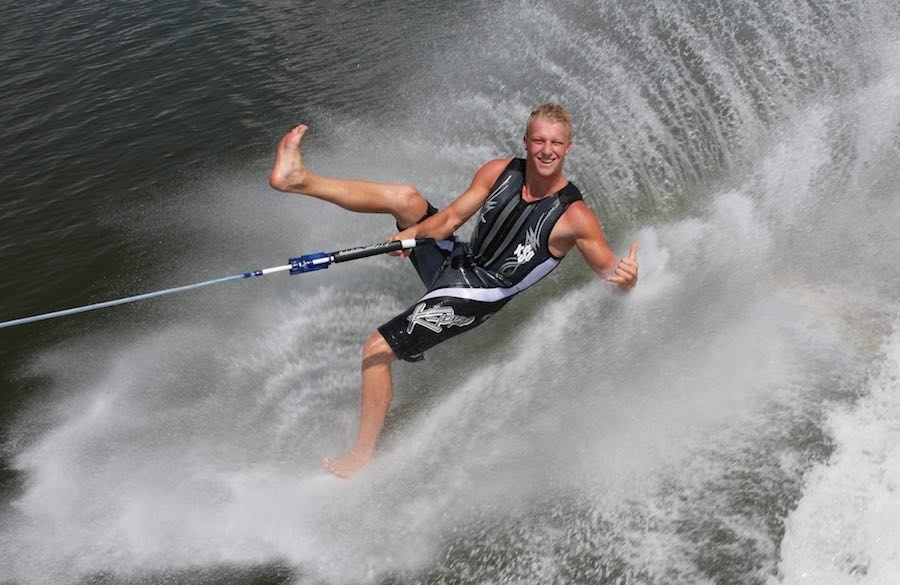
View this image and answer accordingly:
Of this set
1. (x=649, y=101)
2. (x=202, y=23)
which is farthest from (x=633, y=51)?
(x=202, y=23)

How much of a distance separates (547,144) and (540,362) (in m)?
1.75

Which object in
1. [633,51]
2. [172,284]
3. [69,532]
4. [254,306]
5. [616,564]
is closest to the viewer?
[616,564]

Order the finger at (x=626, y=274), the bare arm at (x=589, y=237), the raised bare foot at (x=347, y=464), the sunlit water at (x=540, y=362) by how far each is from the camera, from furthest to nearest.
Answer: the raised bare foot at (x=347, y=464), the bare arm at (x=589, y=237), the finger at (x=626, y=274), the sunlit water at (x=540, y=362)

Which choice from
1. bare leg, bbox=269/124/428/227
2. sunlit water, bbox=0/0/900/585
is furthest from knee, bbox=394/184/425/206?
sunlit water, bbox=0/0/900/585

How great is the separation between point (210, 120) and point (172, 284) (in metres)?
4.12

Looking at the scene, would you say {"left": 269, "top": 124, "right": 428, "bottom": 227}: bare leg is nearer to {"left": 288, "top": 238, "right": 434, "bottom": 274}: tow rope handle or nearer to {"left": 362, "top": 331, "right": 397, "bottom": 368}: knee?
{"left": 288, "top": 238, "right": 434, "bottom": 274}: tow rope handle

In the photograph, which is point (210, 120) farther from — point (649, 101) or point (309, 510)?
point (309, 510)

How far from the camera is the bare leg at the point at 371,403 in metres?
4.36

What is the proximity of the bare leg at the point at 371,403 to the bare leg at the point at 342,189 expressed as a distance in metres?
0.94

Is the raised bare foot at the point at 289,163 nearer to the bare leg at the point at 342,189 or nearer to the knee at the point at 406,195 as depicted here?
the bare leg at the point at 342,189

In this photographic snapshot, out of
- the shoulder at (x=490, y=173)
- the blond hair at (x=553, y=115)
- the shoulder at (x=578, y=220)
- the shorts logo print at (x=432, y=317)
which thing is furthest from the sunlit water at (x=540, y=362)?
the blond hair at (x=553, y=115)

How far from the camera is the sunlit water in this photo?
3.79 meters

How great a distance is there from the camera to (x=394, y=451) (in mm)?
4547

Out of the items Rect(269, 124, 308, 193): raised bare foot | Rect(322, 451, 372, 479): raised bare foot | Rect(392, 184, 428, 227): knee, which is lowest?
Rect(322, 451, 372, 479): raised bare foot
